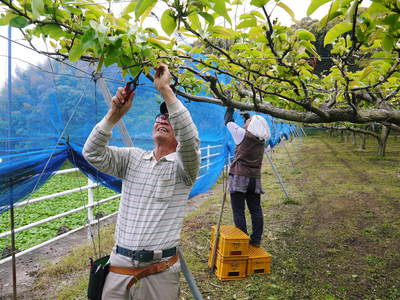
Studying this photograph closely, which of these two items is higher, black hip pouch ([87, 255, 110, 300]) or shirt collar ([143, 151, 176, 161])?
shirt collar ([143, 151, 176, 161])

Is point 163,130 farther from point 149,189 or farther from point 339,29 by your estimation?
point 339,29

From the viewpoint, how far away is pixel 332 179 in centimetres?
918

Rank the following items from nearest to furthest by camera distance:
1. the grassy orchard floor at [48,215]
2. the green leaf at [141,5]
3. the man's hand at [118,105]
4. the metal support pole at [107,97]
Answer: the green leaf at [141,5] → the man's hand at [118,105] → the metal support pole at [107,97] → the grassy orchard floor at [48,215]

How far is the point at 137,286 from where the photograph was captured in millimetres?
1580

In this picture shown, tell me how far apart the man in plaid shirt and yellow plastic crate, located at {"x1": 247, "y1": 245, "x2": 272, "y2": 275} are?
1.85m

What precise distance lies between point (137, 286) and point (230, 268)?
74.9 inches

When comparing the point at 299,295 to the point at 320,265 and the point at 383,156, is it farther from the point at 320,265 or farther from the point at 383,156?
the point at 383,156

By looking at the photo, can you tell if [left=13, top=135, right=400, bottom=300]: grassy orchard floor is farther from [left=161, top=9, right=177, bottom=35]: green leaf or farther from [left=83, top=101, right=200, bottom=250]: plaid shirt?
[left=161, top=9, right=177, bottom=35]: green leaf

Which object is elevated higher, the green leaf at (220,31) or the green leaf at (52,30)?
the green leaf at (220,31)

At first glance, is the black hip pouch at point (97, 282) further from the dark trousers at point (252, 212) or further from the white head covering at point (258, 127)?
the white head covering at point (258, 127)

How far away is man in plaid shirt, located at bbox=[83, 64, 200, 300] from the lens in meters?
1.59

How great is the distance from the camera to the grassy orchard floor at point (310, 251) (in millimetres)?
3068

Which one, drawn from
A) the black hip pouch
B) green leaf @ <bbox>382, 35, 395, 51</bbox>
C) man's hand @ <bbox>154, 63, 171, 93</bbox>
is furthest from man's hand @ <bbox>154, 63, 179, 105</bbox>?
the black hip pouch

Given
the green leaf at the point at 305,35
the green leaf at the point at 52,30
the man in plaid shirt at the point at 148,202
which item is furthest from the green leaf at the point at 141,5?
the green leaf at the point at 305,35
